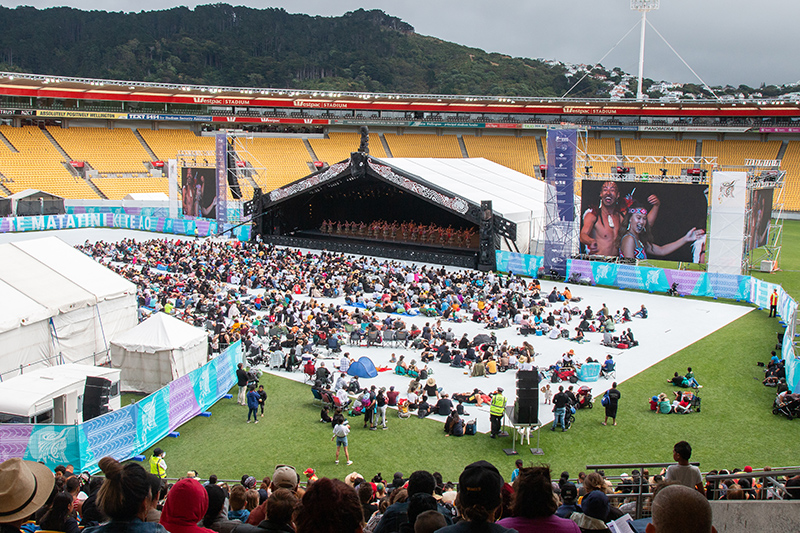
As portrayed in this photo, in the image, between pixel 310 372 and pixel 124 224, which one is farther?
pixel 124 224

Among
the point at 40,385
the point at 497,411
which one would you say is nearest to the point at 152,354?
the point at 40,385

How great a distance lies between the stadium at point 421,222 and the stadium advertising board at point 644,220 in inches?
5.3

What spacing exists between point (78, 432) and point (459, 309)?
564 inches

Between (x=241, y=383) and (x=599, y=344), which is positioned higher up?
(x=599, y=344)

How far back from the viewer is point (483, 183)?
120 ft

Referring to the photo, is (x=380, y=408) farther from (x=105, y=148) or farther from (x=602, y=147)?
(x=602, y=147)

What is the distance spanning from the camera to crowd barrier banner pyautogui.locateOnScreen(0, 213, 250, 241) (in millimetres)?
41156

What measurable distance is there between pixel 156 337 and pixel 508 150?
171 feet

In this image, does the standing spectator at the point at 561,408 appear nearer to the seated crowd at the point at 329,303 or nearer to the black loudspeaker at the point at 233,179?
the seated crowd at the point at 329,303

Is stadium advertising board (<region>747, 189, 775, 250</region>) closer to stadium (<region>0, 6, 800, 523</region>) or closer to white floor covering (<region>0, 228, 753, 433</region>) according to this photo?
stadium (<region>0, 6, 800, 523</region>)

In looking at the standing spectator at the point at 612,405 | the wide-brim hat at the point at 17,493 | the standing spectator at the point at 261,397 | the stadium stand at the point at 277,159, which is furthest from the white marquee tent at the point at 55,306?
the stadium stand at the point at 277,159

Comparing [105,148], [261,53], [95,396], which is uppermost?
[261,53]

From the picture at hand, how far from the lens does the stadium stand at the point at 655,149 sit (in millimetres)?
59500

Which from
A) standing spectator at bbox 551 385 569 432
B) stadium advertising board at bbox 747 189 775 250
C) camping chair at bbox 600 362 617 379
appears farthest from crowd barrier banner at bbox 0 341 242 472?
stadium advertising board at bbox 747 189 775 250
